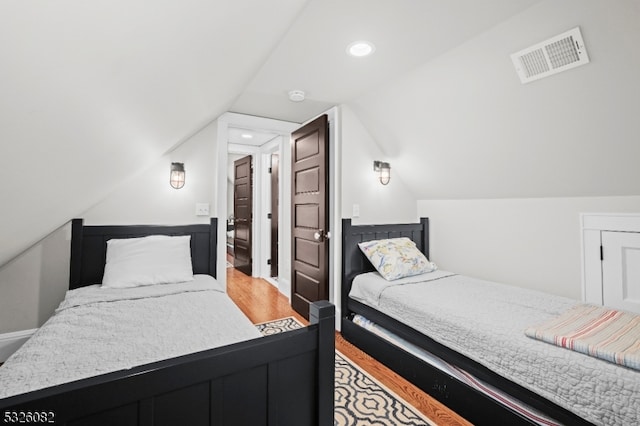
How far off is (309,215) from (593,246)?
2.31 meters

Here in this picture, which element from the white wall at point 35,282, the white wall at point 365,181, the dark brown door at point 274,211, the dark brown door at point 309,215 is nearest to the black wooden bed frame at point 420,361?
the white wall at point 365,181

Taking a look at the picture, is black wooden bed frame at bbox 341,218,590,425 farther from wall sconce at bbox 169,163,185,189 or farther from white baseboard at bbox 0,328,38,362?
white baseboard at bbox 0,328,38,362

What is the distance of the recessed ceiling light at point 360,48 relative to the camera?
1812 mm

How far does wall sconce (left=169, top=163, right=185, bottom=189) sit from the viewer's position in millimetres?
2576

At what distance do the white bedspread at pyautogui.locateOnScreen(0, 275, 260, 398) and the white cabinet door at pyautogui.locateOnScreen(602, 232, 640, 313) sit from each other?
2391 mm

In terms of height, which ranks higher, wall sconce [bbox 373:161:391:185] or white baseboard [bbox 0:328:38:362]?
wall sconce [bbox 373:161:391:185]

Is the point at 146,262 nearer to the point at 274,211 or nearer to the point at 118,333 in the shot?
the point at 118,333

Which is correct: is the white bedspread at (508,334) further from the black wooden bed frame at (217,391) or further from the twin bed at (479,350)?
the black wooden bed frame at (217,391)

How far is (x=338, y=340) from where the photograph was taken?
2.59m

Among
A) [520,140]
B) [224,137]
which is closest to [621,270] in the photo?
[520,140]

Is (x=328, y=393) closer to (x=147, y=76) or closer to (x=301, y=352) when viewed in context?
(x=301, y=352)

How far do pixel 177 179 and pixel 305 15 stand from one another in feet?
5.80

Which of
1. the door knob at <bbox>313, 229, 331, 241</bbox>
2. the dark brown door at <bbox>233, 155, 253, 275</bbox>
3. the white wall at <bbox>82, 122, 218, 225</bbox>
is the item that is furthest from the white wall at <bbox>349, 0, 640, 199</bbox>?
the dark brown door at <bbox>233, 155, 253, 275</bbox>

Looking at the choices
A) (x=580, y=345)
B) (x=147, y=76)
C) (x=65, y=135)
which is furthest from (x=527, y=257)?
(x=65, y=135)
